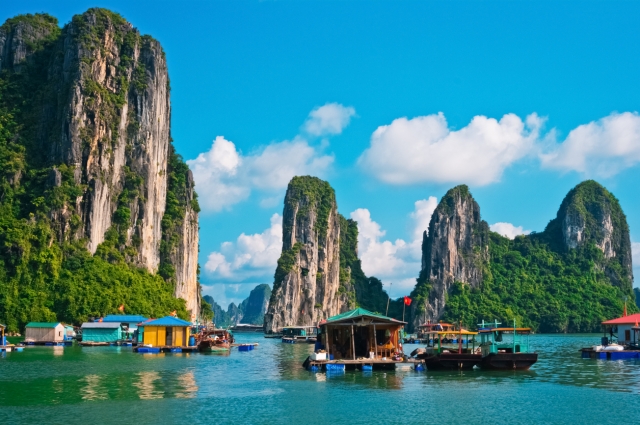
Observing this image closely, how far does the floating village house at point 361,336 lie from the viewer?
41.8m

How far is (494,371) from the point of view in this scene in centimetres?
4166

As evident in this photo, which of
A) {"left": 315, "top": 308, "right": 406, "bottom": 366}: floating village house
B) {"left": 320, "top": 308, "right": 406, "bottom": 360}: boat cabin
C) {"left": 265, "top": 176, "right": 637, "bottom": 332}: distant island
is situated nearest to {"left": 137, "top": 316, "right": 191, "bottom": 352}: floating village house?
{"left": 315, "top": 308, "right": 406, "bottom": 366}: floating village house

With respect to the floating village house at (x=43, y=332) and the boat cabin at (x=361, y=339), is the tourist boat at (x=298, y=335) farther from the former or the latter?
the boat cabin at (x=361, y=339)

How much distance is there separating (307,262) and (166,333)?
3432 inches

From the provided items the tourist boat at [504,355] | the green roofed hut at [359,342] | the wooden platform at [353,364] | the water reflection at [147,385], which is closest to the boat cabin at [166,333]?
the green roofed hut at [359,342]

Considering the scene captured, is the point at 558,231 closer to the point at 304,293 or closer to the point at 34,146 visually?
the point at 304,293

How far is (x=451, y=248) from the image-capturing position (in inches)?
6580

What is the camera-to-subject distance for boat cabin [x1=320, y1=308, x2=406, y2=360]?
4259 cm

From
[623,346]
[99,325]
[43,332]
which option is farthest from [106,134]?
[623,346]

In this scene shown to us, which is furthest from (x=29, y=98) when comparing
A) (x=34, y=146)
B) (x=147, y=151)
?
(x=147, y=151)

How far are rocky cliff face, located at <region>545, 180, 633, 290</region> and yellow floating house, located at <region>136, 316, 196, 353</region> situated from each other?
13439cm

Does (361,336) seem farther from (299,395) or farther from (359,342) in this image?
(299,395)

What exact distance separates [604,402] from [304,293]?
394ft

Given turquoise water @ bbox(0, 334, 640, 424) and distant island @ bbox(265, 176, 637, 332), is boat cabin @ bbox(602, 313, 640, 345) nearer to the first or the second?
turquoise water @ bbox(0, 334, 640, 424)
